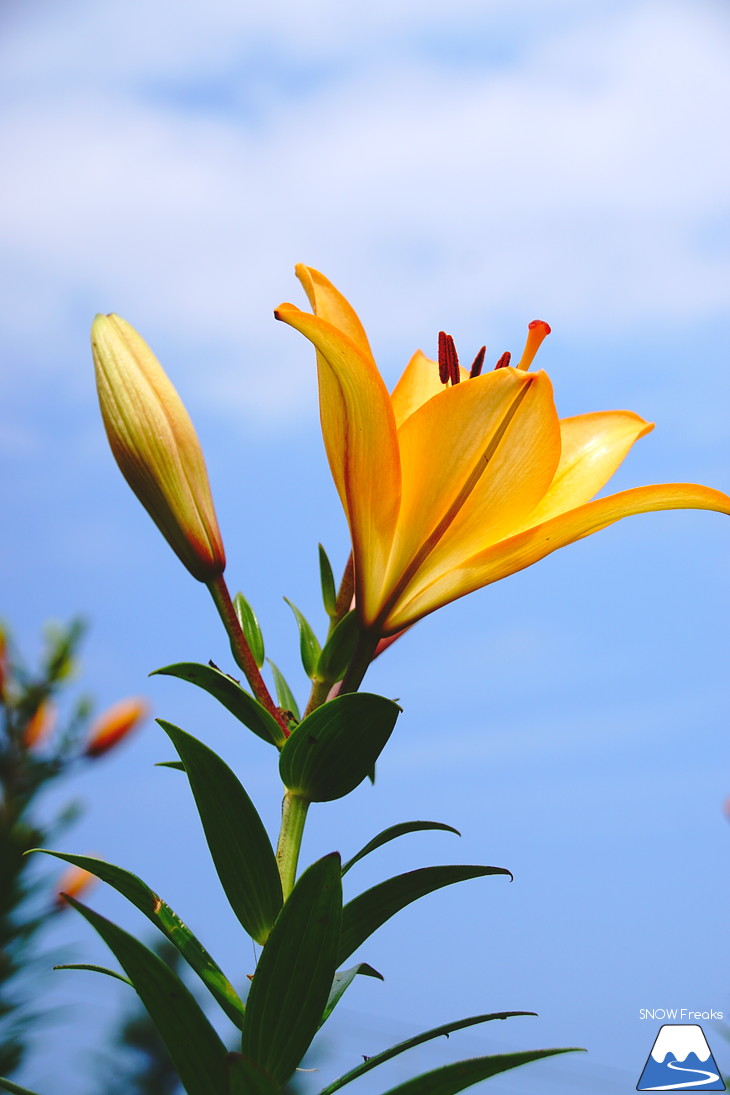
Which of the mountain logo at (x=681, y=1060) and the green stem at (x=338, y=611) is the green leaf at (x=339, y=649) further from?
the mountain logo at (x=681, y=1060)

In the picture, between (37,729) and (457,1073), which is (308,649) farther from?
(37,729)

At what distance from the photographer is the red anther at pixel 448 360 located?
1.91 feet

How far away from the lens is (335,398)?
48 centimetres

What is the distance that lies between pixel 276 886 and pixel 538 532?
0.22m

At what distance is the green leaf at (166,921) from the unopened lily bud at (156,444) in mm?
157

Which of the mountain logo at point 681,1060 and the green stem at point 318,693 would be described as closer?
the green stem at point 318,693

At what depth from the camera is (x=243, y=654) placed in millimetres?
518

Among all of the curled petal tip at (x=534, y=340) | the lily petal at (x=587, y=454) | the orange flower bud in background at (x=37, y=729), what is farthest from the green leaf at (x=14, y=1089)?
the orange flower bud in background at (x=37, y=729)

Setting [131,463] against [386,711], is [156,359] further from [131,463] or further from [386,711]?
[386,711]

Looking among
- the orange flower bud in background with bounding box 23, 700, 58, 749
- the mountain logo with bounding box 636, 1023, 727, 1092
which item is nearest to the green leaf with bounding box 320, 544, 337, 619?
the mountain logo with bounding box 636, 1023, 727, 1092

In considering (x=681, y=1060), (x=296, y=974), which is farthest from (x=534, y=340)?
(x=681, y=1060)

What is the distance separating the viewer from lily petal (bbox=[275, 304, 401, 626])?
0.45m

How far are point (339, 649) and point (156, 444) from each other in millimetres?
149

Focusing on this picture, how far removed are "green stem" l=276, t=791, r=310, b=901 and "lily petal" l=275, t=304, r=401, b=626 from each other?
0.11 meters
